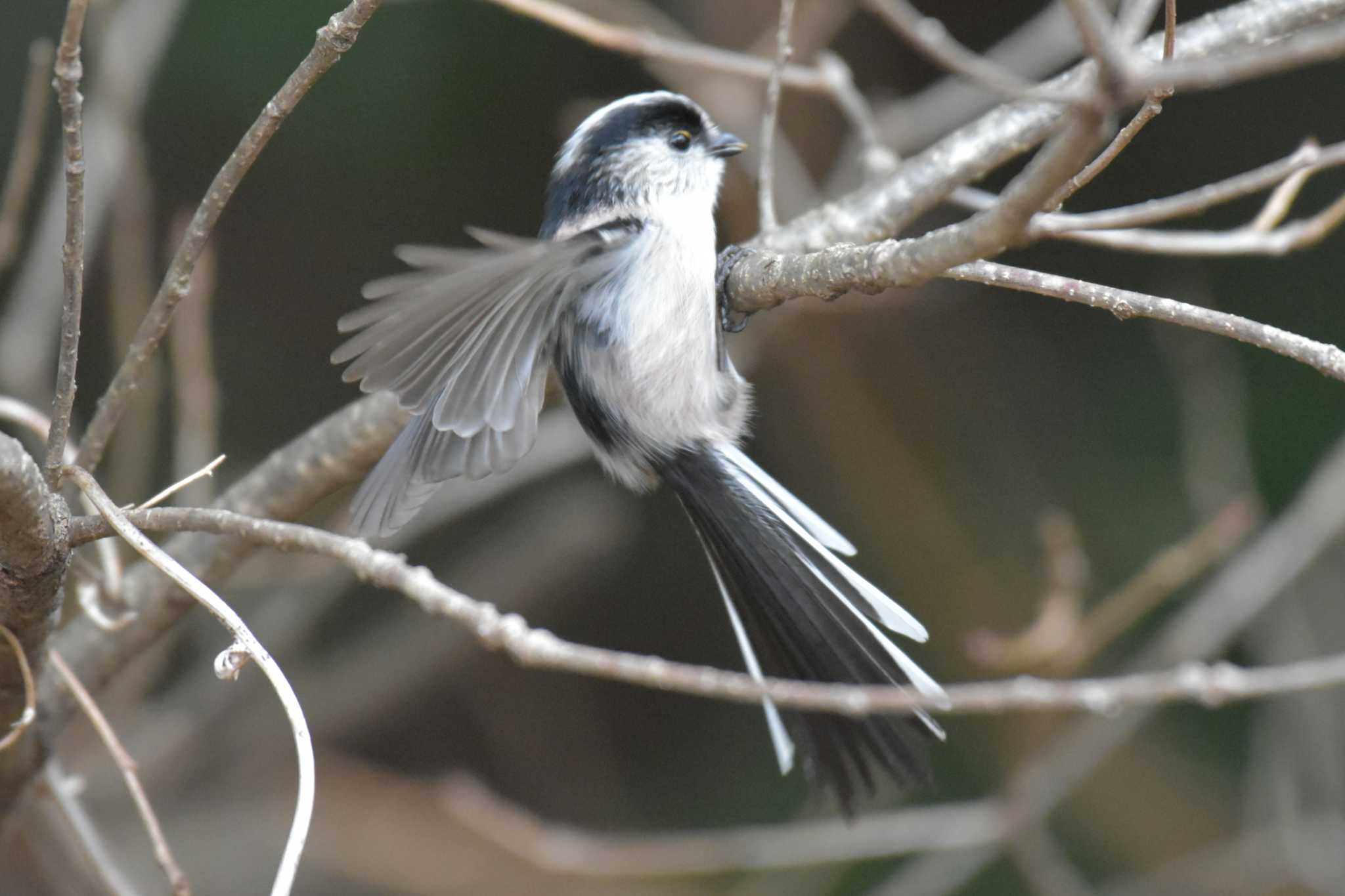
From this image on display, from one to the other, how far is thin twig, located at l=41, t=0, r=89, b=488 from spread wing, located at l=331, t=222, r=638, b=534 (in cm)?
19

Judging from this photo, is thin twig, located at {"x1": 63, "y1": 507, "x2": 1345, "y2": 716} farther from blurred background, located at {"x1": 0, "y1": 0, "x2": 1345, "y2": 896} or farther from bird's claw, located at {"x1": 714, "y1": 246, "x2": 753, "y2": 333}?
blurred background, located at {"x1": 0, "y1": 0, "x2": 1345, "y2": 896}

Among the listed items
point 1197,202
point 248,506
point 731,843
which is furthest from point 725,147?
point 731,843

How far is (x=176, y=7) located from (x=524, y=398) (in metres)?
1.51

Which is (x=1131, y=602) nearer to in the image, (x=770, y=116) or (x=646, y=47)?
(x=770, y=116)

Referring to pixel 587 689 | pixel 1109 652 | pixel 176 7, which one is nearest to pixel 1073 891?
pixel 1109 652

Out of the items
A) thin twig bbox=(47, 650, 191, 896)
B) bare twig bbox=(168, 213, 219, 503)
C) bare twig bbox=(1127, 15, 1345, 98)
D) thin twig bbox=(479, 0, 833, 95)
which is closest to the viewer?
bare twig bbox=(1127, 15, 1345, 98)

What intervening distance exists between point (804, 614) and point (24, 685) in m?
0.77

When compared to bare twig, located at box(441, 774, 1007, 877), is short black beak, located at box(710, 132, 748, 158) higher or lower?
higher

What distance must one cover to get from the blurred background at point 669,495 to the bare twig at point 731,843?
12.9 inches

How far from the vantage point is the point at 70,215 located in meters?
0.93

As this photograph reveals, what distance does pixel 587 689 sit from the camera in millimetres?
2973

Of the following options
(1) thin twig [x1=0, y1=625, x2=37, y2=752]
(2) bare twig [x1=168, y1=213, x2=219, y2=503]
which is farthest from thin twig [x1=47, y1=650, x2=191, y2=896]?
(2) bare twig [x1=168, y1=213, x2=219, y2=503]

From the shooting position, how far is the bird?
3.93 feet

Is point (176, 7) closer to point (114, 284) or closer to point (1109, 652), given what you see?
point (114, 284)
